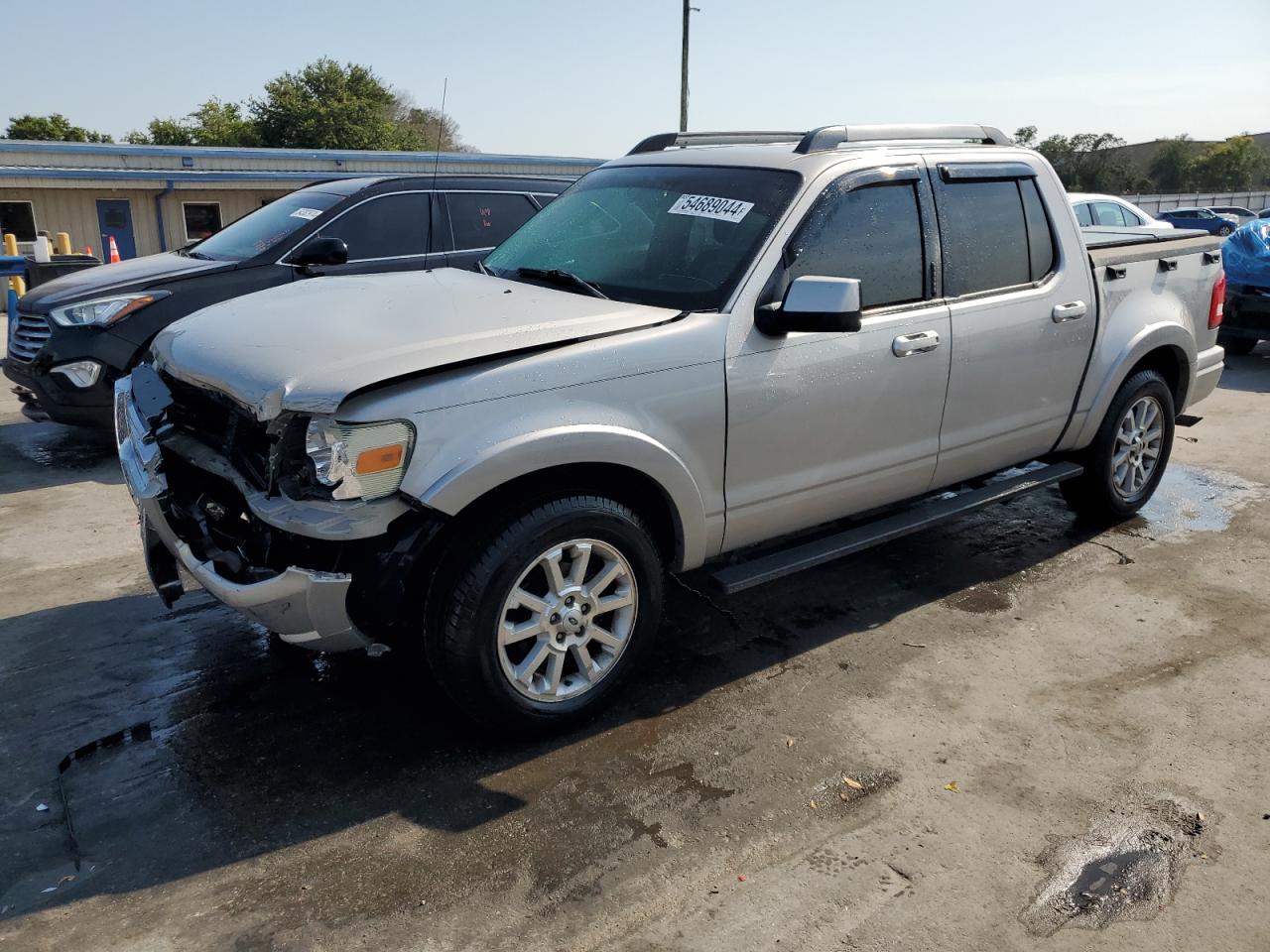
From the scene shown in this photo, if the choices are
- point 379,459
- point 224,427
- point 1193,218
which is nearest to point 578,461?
point 379,459

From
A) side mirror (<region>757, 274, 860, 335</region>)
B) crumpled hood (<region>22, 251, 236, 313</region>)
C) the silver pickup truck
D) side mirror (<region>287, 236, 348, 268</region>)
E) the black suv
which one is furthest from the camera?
crumpled hood (<region>22, 251, 236, 313</region>)

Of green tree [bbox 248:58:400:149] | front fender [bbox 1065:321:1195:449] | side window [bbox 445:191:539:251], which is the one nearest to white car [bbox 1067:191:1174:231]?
front fender [bbox 1065:321:1195:449]

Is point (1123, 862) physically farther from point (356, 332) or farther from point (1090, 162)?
point (1090, 162)

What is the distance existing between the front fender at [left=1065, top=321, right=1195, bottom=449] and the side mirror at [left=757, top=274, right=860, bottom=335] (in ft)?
6.84

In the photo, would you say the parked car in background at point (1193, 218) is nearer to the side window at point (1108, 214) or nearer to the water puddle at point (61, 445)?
the side window at point (1108, 214)

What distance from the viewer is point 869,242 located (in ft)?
13.1

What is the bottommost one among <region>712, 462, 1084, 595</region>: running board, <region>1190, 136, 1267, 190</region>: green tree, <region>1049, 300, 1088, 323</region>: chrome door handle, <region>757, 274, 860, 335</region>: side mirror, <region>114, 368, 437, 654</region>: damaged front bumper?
<region>712, 462, 1084, 595</region>: running board

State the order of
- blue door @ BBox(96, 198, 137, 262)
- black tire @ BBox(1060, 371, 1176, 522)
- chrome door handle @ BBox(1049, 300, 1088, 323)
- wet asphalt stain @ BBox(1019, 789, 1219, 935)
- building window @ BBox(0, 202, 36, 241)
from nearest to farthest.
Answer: wet asphalt stain @ BBox(1019, 789, 1219, 935), chrome door handle @ BBox(1049, 300, 1088, 323), black tire @ BBox(1060, 371, 1176, 522), building window @ BBox(0, 202, 36, 241), blue door @ BBox(96, 198, 137, 262)

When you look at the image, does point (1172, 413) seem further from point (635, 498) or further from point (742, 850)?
point (742, 850)

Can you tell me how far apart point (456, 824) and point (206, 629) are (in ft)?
6.08

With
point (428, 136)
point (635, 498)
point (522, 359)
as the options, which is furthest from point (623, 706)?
point (428, 136)

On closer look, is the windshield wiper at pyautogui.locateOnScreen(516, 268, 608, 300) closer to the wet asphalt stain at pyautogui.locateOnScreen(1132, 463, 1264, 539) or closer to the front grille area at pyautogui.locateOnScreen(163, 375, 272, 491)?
the front grille area at pyautogui.locateOnScreen(163, 375, 272, 491)

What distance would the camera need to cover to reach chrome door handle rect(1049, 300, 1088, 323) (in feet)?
15.3

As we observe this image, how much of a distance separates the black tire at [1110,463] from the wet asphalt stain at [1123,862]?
8.14 ft
